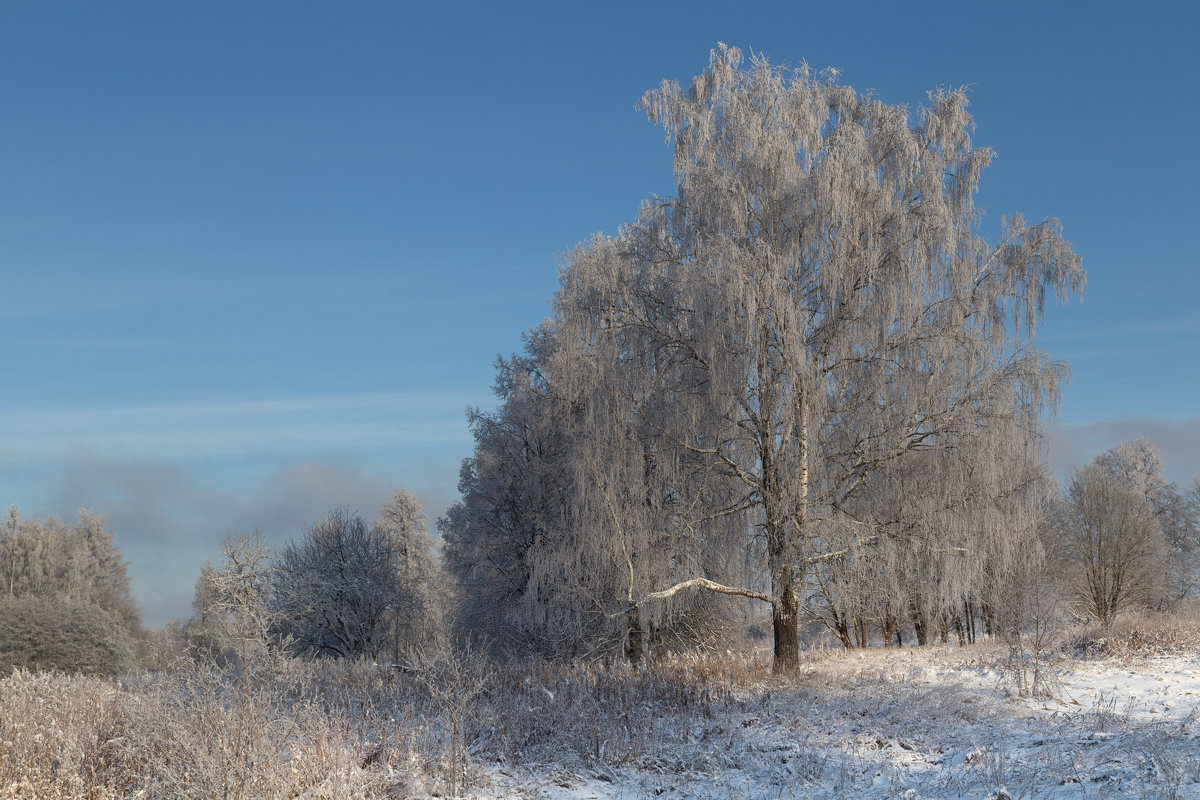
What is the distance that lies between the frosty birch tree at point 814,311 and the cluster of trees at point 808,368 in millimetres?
37

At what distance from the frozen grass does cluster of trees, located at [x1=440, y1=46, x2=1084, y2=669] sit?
91.9 inches

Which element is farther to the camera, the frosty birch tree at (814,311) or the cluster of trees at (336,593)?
the cluster of trees at (336,593)

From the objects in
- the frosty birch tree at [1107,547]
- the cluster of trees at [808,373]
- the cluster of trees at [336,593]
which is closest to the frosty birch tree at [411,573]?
the cluster of trees at [336,593]

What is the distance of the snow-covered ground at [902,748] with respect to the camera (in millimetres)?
6500

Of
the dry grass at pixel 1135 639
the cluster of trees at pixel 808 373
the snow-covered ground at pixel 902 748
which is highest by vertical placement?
the cluster of trees at pixel 808 373

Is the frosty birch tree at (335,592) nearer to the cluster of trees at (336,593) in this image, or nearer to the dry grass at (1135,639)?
the cluster of trees at (336,593)

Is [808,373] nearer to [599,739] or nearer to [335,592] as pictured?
[599,739]

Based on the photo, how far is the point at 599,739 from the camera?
7.55 m

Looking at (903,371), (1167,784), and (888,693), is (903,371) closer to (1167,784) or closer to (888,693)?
(888,693)

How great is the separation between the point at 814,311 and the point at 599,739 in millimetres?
7709

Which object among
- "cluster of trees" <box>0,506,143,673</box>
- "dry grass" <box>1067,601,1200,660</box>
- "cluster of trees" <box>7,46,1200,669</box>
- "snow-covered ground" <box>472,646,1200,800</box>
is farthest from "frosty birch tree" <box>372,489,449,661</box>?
"snow-covered ground" <box>472,646,1200,800</box>

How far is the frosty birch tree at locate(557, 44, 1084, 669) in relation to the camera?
39.5ft

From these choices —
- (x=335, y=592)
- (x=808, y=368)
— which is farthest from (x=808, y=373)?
(x=335, y=592)

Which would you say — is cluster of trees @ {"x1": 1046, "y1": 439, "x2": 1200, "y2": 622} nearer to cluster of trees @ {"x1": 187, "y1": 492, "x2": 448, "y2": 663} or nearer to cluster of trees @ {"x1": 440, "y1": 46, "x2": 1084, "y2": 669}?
cluster of trees @ {"x1": 440, "y1": 46, "x2": 1084, "y2": 669}
